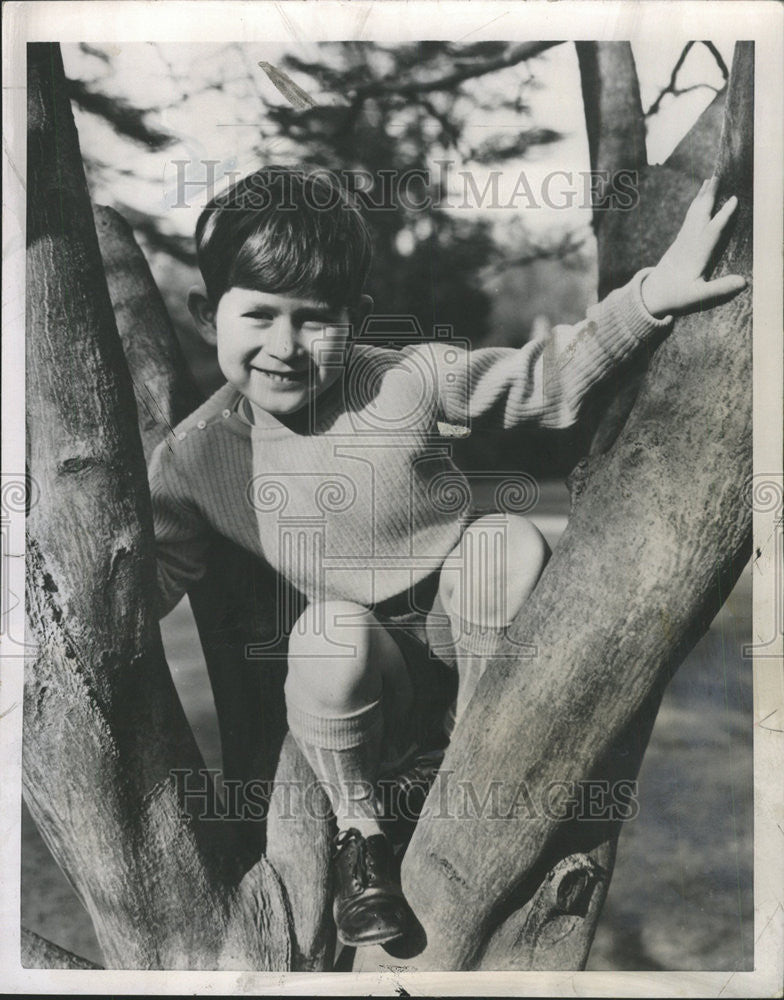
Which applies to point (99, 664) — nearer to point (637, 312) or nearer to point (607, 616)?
point (607, 616)

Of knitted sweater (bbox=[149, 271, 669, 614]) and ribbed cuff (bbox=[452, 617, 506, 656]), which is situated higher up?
knitted sweater (bbox=[149, 271, 669, 614])

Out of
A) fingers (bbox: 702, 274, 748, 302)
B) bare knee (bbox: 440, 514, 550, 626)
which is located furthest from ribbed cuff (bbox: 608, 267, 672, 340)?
bare knee (bbox: 440, 514, 550, 626)

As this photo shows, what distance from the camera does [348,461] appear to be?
243cm

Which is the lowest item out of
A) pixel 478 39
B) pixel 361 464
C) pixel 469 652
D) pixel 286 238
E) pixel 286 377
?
pixel 469 652

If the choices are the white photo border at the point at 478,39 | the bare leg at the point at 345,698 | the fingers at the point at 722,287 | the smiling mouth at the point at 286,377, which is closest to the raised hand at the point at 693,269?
the fingers at the point at 722,287

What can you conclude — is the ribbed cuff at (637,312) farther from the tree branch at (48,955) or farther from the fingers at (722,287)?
the tree branch at (48,955)

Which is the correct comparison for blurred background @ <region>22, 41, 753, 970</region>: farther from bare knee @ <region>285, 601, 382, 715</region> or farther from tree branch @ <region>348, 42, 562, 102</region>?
bare knee @ <region>285, 601, 382, 715</region>

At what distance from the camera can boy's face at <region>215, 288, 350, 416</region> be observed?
2393 millimetres

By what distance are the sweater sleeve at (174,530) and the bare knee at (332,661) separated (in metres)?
0.30

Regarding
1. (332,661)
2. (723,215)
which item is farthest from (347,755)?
(723,215)

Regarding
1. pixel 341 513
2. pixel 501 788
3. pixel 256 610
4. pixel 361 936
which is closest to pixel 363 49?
pixel 341 513

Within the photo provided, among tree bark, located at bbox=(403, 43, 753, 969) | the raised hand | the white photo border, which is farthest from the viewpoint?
the white photo border

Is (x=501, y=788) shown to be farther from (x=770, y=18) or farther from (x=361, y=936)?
(x=770, y=18)

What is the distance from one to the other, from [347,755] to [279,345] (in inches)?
39.3
